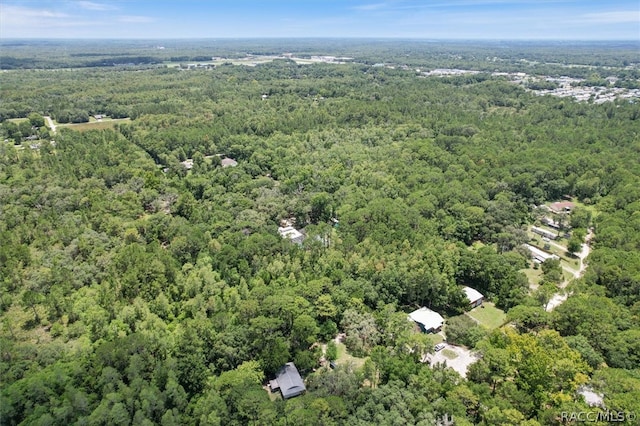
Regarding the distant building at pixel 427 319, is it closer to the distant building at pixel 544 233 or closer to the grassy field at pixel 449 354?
the grassy field at pixel 449 354

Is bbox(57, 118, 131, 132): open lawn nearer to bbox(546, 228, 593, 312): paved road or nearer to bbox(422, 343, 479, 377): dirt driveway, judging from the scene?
bbox(422, 343, 479, 377): dirt driveway

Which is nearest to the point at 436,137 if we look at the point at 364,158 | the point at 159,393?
the point at 364,158

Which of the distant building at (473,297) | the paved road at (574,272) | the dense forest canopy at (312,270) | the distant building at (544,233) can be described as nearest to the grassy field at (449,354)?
the dense forest canopy at (312,270)

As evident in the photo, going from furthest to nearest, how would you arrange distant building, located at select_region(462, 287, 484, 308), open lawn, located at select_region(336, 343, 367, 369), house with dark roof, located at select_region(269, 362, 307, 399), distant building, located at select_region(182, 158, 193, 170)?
distant building, located at select_region(182, 158, 193, 170), distant building, located at select_region(462, 287, 484, 308), open lawn, located at select_region(336, 343, 367, 369), house with dark roof, located at select_region(269, 362, 307, 399)

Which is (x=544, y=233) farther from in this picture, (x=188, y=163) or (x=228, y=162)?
(x=188, y=163)

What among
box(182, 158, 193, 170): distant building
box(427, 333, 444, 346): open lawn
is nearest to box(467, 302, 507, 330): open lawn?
box(427, 333, 444, 346): open lawn

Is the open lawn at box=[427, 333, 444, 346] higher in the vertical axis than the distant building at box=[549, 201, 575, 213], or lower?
lower
